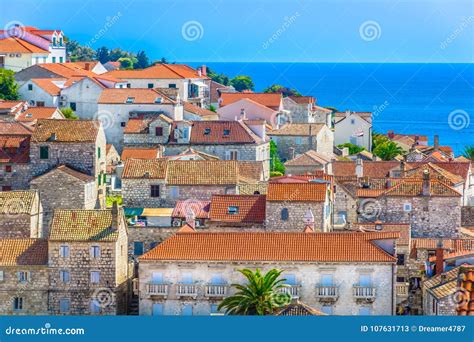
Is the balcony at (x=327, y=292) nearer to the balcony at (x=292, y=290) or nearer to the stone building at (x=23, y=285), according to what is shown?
the balcony at (x=292, y=290)

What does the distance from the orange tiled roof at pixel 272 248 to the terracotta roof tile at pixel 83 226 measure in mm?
2358

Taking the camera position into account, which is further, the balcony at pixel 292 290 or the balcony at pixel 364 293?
the balcony at pixel 364 293

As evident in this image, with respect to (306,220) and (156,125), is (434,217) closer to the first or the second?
(306,220)

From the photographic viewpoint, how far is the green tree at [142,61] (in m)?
170

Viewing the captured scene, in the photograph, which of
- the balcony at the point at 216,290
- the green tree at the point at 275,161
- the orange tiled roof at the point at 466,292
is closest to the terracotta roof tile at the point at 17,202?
the balcony at the point at 216,290

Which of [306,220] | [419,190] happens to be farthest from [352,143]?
[306,220]

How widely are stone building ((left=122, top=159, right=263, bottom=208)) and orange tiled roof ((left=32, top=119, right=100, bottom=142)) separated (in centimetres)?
275

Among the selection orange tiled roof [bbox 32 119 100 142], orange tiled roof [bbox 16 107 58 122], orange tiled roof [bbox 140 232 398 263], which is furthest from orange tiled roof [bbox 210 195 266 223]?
orange tiled roof [bbox 16 107 58 122]

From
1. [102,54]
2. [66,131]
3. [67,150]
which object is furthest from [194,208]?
[102,54]

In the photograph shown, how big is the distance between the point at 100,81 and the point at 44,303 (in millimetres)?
45281

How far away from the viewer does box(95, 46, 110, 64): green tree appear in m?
179

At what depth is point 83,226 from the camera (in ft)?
214
